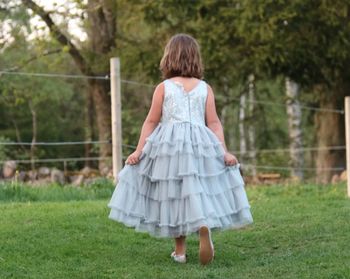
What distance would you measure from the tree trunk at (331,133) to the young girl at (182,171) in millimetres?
12929

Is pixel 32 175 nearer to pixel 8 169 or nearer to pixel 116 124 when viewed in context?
pixel 8 169

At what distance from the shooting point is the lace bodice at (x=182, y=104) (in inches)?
250

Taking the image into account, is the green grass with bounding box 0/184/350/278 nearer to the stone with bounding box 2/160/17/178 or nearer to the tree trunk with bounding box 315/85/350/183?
the tree trunk with bounding box 315/85/350/183

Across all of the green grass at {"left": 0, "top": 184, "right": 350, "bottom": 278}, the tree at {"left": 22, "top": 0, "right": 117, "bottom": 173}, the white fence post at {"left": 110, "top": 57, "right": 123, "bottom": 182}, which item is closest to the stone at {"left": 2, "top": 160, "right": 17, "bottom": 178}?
the tree at {"left": 22, "top": 0, "right": 117, "bottom": 173}

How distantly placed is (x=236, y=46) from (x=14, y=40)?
24.5ft

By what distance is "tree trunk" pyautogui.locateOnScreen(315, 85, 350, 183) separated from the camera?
62.6 ft

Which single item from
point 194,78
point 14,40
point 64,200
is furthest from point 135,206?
point 14,40

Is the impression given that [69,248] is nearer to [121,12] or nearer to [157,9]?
[157,9]

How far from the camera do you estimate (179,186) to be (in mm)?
6176

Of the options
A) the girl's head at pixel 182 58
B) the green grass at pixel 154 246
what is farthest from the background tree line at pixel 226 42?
the girl's head at pixel 182 58

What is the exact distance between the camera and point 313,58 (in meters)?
17.0

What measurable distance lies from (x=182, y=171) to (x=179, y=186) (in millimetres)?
126

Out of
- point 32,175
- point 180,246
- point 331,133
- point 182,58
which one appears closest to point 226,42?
point 331,133

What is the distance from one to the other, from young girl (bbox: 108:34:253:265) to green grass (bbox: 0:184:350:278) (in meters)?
0.32
